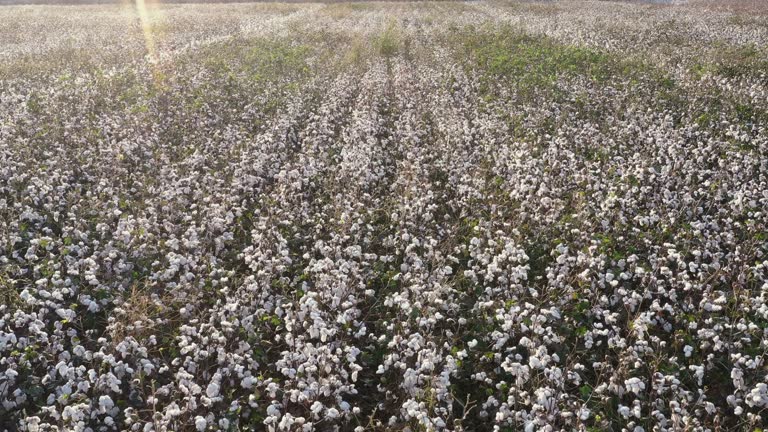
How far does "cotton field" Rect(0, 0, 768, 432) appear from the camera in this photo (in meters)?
5.79

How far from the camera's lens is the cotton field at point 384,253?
579 centimetres

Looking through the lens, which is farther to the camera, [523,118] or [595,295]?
[523,118]

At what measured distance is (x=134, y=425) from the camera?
5059 millimetres

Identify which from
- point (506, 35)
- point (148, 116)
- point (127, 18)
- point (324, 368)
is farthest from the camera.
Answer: point (127, 18)

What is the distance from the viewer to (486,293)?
7801mm

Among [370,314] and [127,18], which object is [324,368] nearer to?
[370,314]

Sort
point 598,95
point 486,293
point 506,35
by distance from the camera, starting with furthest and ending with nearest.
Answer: point 506,35
point 598,95
point 486,293

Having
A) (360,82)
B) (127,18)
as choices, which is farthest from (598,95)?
(127,18)

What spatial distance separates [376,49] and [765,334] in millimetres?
22355

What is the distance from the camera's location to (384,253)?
893 cm

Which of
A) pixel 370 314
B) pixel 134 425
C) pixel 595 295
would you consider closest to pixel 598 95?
pixel 595 295

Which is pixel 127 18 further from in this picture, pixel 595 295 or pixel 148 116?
pixel 595 295

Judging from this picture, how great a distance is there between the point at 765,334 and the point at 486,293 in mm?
3235

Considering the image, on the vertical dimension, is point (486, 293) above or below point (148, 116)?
below
